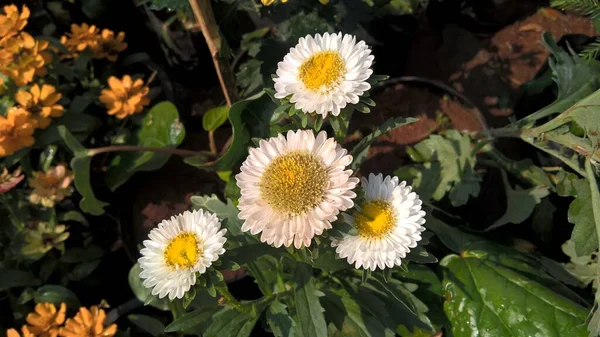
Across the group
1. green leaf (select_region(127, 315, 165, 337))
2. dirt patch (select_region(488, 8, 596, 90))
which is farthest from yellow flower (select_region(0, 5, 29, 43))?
dirt patch (select_region(488, 8, 596, 90))

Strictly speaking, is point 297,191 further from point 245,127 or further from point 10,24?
point 10,24

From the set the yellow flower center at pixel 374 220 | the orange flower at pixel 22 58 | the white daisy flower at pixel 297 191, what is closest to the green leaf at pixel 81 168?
the orange flower at pixel 22 58

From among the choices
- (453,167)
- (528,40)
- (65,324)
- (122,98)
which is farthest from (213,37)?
(528,40)

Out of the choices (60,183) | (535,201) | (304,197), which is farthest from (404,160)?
(60,183)

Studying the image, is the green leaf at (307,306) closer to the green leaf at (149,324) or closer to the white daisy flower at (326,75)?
the white daisy flower at (326,75)

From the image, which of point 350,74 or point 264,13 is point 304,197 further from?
point 264,13

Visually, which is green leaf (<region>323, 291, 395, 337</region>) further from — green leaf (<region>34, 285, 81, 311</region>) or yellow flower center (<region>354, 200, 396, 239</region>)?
green leaf (<region>34, 285, 81, 311</region>)
